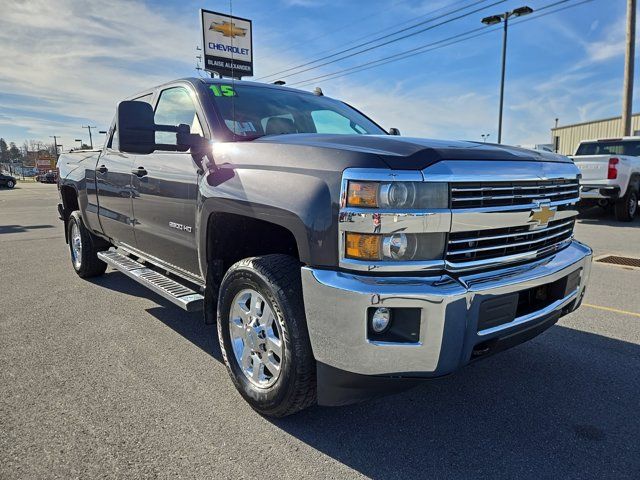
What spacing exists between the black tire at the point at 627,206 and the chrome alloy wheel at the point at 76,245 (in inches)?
437

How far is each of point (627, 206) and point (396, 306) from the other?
37.1 feet

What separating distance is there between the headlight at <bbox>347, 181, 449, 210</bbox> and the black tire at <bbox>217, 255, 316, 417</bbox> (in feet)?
1.82

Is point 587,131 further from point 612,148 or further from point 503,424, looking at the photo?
point 503,424

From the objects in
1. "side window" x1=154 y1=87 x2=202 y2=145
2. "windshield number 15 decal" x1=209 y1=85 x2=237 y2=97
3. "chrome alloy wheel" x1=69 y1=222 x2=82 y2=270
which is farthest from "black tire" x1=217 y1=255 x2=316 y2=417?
"chrome alloy wheel" x1=69 y1=222 x2=82 y2=270

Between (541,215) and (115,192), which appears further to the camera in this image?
(115,192)

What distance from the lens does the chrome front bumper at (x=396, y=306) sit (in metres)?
1.97

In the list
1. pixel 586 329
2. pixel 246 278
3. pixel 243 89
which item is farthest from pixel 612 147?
pixel 246 278

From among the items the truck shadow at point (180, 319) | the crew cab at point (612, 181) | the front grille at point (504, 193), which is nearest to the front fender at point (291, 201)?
the front grille at point (504, 193)

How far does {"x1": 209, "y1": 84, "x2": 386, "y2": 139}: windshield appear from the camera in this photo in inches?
128

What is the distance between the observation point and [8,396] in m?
2.83

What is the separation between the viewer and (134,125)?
2.73m

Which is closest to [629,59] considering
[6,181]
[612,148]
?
[612,148]

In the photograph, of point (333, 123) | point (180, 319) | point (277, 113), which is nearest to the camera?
point (277, 113)

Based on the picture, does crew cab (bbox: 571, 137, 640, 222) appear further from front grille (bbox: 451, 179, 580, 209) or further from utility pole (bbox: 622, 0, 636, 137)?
front grille (bbox: 451, 179, 580, 209)
